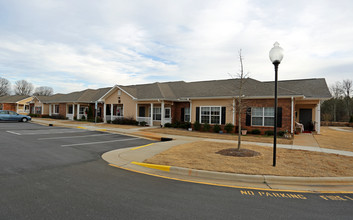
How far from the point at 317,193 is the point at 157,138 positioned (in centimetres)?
1067

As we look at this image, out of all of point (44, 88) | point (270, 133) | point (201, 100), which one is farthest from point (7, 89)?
point (270, 133)

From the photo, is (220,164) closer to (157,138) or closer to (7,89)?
(157,138)

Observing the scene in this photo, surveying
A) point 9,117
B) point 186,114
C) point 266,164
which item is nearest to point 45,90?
point 9,117

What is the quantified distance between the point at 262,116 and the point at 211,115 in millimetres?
4375

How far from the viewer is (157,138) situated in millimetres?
14578

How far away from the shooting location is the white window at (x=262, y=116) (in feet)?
54.9

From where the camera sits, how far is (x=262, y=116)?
17.0 m

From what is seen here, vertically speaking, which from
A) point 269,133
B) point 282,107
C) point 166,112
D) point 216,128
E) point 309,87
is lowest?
point 269,133

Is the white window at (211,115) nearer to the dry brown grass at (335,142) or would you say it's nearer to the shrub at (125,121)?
the dry brown grass at (335,142)

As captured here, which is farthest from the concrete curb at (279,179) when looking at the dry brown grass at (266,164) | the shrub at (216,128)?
the shrub at (216,128)

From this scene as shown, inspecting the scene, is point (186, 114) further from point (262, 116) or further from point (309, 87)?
point (309, 87)

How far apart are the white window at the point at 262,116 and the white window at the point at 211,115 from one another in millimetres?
2927

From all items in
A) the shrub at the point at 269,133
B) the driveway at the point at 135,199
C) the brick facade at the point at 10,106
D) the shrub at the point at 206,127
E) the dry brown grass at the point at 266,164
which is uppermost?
the brick facade at the point at 10,106

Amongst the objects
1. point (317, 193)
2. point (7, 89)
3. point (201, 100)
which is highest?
point (7, 89)
